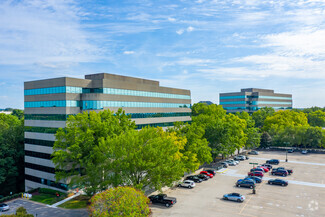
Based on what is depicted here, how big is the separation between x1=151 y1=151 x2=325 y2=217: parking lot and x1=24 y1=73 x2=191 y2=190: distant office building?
23279mm

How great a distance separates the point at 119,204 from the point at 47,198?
28.7m

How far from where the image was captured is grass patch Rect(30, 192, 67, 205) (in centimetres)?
4744

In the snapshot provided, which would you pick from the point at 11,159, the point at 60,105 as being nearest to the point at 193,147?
the point at 60,105

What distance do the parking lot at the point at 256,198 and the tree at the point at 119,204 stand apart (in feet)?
31.0

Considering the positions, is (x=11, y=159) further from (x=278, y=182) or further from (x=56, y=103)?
(x=278, y=182)

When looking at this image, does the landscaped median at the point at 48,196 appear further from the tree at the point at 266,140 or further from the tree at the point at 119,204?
the tree at the point at 266,140

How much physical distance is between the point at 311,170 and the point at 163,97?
44.2 m

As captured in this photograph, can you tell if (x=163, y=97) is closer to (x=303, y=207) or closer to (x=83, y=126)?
(x=83, y=126)

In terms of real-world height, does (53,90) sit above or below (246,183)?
above

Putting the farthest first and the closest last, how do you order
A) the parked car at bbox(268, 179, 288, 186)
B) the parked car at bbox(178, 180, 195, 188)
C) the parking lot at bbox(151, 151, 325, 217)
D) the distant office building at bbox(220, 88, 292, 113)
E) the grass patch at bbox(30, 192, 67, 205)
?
the distant office building at bbox(220, 88, 292, 113)
the parked car at bbox(268, 179, 288, 186)
the parked car at bbox(178, 180, 195, 188)
the grass patch at bbox(30, 192, 67, 205)
the parking lot at bbox(151, 151, 325, 217)

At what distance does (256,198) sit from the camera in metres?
44.2

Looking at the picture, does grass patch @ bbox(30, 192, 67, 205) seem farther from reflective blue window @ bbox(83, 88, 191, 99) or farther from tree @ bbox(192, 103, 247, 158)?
tree @ bbox(192, 103, 247, 158)

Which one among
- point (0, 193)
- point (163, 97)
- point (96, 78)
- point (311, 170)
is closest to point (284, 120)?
point (311, 170)

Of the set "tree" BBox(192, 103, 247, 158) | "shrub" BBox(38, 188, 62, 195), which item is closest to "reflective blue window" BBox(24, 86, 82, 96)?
"shrub" BBox(38, 188, 62, 195)
